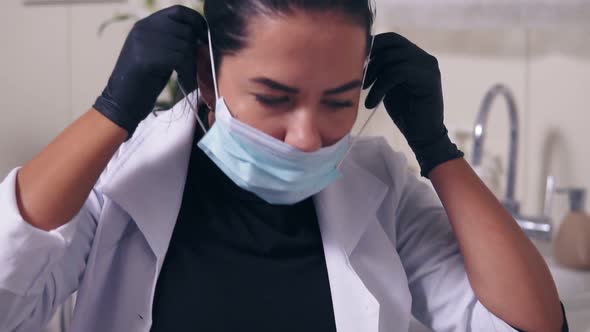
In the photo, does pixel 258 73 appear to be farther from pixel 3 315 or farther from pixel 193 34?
pixel 3 315

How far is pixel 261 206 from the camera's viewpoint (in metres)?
0.92

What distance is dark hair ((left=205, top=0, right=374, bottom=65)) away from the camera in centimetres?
78

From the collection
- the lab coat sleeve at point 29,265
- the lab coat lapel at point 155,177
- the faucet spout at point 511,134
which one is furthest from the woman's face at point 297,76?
the faucet spout at point 511,134

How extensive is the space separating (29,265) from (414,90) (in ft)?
1.75

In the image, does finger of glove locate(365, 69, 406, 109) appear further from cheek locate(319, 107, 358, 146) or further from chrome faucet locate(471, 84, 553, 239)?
chrome faucet locate(471, 84, 553, 239)

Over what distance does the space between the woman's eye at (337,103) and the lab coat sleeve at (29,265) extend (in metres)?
0.34

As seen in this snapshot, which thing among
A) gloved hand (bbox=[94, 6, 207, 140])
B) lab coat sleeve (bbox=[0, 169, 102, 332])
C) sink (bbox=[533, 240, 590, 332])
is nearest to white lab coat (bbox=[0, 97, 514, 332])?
lab coat sleeve (bbox=[0, 169, 102, 332])

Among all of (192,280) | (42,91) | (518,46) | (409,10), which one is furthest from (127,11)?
(192,280)

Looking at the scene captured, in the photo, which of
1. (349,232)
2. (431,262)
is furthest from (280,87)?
(431,262)

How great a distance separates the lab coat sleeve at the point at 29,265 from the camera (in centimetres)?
76

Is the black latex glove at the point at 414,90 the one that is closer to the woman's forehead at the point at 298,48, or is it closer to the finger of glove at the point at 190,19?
the woman's forehead at the point at 298,48

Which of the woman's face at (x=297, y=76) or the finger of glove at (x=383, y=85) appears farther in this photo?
the finger of glove at (x=383, y=85)

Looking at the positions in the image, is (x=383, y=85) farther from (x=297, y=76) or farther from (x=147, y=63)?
(x=147, y=63)

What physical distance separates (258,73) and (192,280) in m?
0.29
